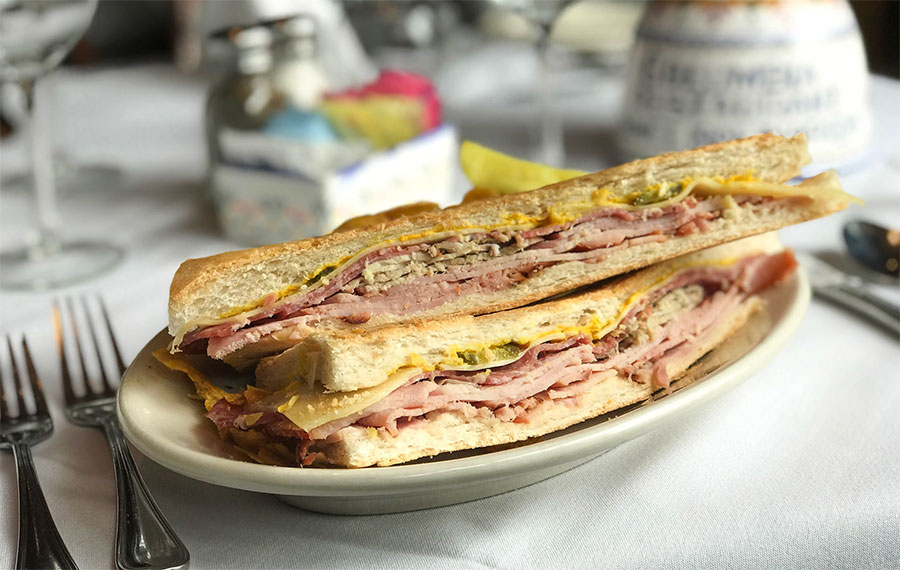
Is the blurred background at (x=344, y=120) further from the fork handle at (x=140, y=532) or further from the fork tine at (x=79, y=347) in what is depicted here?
the fork handle at (x=140, y=532)

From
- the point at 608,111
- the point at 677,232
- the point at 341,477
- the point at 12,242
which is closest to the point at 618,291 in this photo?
the point at 677,232

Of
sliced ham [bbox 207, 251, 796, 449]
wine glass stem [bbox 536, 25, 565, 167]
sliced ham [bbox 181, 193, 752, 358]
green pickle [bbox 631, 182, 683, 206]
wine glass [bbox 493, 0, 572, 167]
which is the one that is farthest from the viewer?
wine glass stem [bbox 536, 25, 565, 167]

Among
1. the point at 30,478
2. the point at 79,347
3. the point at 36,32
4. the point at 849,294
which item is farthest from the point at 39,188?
the point at 849,294

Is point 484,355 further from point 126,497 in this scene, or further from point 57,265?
point 57,265

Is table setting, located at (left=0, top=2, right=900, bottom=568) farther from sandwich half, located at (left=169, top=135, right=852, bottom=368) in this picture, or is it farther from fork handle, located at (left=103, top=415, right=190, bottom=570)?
sandwich half, located at (left=169, top=135, right=852, bottom=368)

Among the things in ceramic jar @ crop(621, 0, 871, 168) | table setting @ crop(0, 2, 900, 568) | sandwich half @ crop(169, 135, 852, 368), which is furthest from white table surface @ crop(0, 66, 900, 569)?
ceramic jar @ crop(621, 0, 871, 168)

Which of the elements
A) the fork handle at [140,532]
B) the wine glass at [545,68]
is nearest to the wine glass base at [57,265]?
the fork handle at [140,532]
